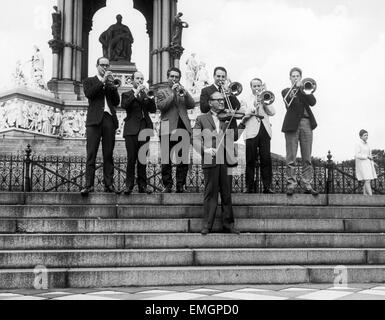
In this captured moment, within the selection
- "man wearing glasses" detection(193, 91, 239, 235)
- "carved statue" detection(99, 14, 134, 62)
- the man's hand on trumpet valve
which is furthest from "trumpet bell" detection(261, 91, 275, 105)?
"carved statue" detection(99, 14, 134, 62)

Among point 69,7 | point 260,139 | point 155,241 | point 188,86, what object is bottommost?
point 155,241

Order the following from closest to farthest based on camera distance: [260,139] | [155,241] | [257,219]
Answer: [155,241]
[257,219]
[260,139]

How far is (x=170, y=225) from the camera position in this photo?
8.45m

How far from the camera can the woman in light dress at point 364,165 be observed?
14508 millimetres

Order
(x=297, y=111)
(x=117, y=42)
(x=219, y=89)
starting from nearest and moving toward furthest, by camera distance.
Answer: (x=219, y=89) → (x=297, y=111) → (x=117, y=42)

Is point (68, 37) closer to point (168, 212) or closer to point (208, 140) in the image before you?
point (168, 212)

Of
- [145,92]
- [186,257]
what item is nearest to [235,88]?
[145,92]

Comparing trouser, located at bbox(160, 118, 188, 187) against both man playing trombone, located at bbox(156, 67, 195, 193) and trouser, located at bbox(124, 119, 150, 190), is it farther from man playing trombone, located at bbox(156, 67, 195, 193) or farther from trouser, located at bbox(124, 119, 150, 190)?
trouser, located at bbox(124, 119, 150, 190)

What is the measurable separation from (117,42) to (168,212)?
22.3m

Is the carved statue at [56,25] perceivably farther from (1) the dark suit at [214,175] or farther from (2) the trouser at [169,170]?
(1) the dark suit at [214,175]
